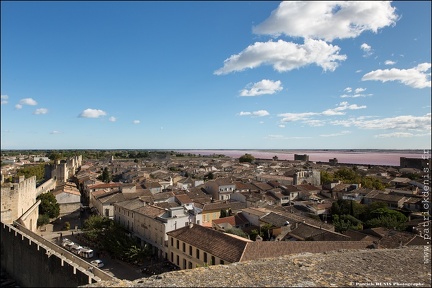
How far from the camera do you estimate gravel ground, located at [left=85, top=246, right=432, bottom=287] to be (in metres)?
5.37

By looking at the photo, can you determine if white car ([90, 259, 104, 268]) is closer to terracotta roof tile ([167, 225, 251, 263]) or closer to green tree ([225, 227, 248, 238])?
terracotta roof tile ([167, 225, 251, 263])

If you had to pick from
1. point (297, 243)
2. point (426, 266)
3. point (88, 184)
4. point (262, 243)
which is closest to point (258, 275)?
point (426, 266)

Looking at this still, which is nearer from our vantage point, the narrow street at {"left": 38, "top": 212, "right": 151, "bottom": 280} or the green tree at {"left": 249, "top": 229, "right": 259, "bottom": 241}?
the narrow street at {"left": 38, "top": 212, "right": 151, "bottom": 280}

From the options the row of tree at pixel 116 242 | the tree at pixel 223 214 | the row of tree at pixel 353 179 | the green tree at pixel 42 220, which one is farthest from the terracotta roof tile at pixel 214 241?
the row of tree at pixel 353 179

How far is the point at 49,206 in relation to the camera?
37.0 meters

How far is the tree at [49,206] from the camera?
36.7 metres

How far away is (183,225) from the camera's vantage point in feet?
89.9

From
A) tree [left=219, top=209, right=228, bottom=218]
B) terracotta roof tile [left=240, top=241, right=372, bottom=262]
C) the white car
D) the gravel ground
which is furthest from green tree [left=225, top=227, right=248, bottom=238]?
the gravel ground

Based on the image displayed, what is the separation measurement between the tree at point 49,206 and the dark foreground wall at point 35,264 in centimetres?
1758

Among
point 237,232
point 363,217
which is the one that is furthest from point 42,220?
point 363,217

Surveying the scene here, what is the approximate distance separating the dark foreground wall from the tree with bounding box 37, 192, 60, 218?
57.7 feet

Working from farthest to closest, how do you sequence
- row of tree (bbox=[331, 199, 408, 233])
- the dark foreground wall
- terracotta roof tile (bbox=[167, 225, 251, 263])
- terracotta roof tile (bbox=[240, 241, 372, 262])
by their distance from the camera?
row of tree (bbox=[331, 199, 408, 233]) → terracotta roof tile (bbox=[167, 225, 251, 263]) → terracotta roof tile (bbox=[240, 241, 372, 262]) → the dark foreground wall

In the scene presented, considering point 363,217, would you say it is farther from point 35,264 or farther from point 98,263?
point 35,264

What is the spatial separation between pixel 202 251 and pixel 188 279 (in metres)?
15.8
